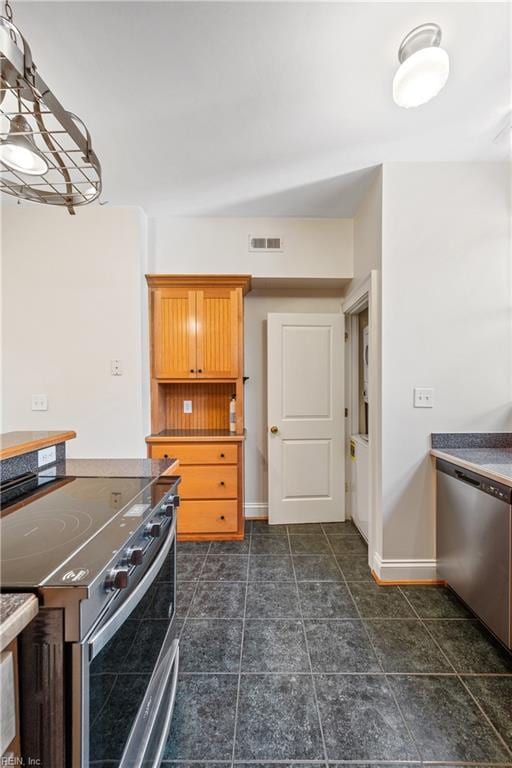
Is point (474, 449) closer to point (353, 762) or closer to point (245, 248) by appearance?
point (353, 762)

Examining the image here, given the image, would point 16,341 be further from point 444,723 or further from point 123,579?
point 444,723

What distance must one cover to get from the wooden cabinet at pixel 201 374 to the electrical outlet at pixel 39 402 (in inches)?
32.3

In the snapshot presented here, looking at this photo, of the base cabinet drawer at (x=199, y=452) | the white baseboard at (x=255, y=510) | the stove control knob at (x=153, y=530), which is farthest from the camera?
the white baseboard at (x=255, y=510)

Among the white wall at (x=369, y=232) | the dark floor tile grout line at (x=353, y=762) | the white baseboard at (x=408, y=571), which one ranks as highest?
the white wall at (x=369, y=232)

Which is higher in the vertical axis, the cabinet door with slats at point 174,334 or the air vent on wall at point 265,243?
the air vent on wall at point 265,243

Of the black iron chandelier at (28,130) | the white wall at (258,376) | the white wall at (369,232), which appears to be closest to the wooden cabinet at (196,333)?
the white wall at (258,376)

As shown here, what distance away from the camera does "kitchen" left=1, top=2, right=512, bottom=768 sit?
4.03 feet

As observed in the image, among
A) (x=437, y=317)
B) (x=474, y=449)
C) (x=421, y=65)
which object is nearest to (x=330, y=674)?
(x=474, y=449)

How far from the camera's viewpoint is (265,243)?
9.27 feet

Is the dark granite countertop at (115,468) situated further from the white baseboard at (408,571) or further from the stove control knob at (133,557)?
the white baseboard at (408,571)

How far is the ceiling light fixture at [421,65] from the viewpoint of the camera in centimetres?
126

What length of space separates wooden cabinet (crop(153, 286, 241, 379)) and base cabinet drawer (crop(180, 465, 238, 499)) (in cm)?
79

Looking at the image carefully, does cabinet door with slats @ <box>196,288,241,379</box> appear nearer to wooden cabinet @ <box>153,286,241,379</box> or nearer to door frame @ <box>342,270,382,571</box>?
wooden cabinet @ <box>153,286,241,379</box>

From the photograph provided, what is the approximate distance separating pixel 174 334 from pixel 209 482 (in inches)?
→ 51.3
